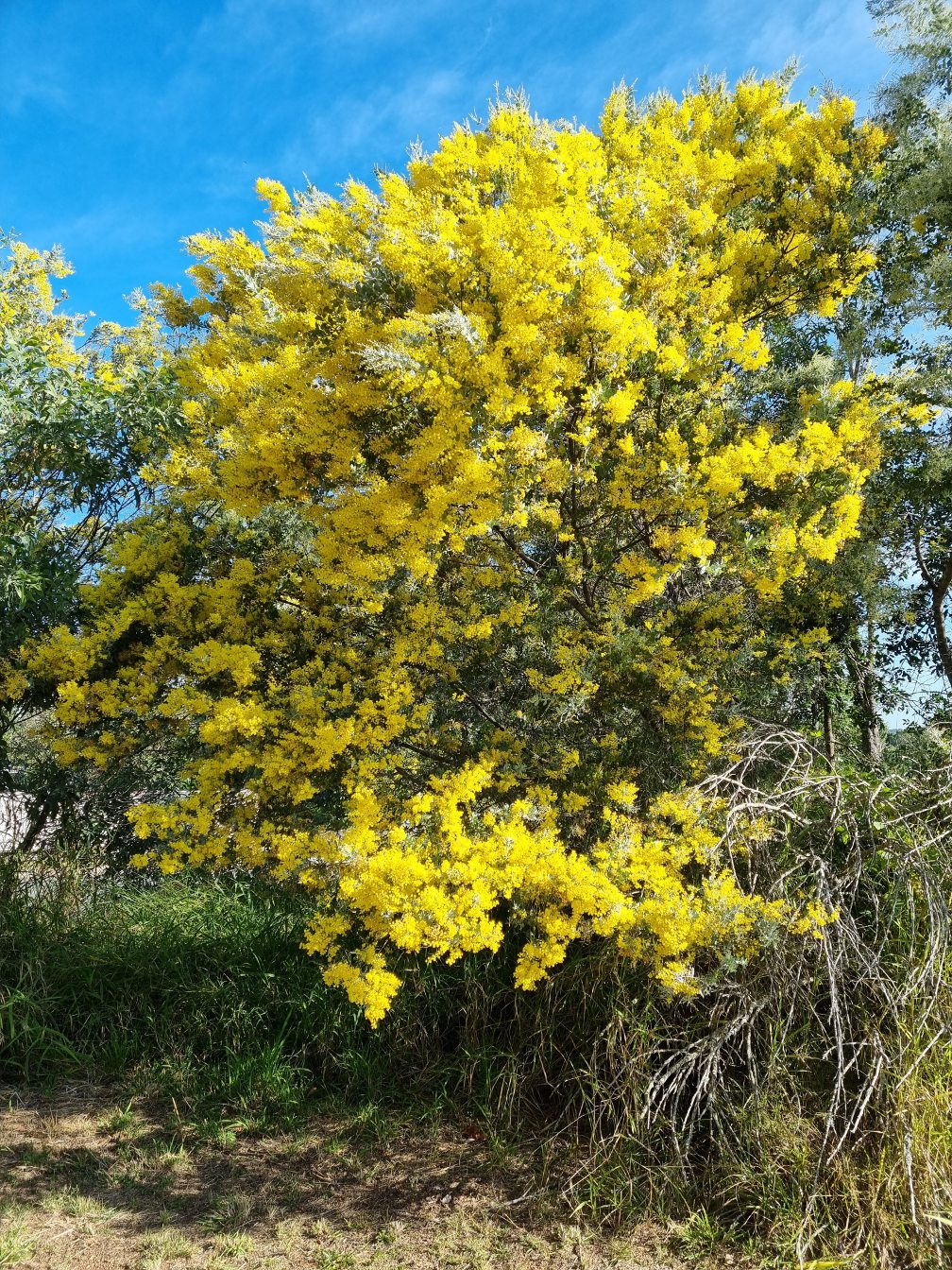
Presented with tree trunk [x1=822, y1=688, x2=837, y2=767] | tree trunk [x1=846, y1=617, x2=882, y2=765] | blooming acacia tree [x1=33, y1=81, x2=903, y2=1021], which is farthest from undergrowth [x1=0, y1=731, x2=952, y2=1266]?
tree trunk [x1=846, y1=617, x2=882, y2=765]

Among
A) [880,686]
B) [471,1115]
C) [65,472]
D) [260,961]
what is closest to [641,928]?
[471,1115]

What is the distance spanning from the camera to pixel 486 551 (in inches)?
156

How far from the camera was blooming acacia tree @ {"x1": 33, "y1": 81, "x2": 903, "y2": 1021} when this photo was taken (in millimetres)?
2715

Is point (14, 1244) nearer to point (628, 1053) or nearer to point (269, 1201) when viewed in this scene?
point (269, 1201)

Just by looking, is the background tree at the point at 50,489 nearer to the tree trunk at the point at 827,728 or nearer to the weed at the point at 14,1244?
the weed at the point at 14,1244

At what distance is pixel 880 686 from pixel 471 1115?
4.29 m

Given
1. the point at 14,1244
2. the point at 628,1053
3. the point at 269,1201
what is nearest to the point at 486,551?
the point at 628,1053

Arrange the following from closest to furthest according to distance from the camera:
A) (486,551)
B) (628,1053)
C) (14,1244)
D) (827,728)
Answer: (14,1244), (628,1053), (486,551), (827,728)

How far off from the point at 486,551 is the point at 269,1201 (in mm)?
2857

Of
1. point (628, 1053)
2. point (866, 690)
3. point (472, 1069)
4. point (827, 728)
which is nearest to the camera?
point (628, 1053)

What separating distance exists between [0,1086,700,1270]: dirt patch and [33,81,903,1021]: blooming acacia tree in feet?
2.45

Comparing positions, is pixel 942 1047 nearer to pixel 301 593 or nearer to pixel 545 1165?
pixel 545 1165

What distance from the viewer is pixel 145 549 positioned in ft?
13.5

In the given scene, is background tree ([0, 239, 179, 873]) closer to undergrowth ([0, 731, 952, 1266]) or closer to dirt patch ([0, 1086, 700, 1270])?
undergrowth ([0, 731, 952, 1266])
